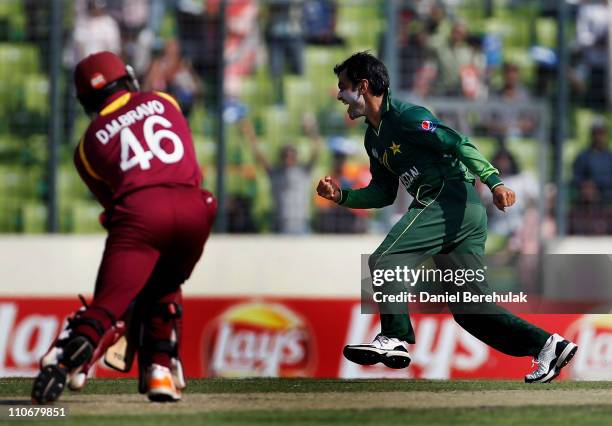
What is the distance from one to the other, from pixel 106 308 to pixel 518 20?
7557 millimetres

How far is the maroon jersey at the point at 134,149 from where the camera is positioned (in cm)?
638

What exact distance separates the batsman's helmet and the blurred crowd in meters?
5.66

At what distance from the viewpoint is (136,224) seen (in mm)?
6312

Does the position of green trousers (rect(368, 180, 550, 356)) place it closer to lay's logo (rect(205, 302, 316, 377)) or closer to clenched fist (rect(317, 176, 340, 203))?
clenched fist (rect(317, 176, 340, 203))

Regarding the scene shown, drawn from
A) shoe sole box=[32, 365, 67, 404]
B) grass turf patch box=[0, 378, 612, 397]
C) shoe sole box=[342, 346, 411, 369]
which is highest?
shoe sole box=[32, 365, 67, 404]

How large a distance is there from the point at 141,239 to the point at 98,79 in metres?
0.84

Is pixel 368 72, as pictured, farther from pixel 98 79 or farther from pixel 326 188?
pixel 98 79

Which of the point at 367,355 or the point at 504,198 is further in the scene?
the point at 367,355

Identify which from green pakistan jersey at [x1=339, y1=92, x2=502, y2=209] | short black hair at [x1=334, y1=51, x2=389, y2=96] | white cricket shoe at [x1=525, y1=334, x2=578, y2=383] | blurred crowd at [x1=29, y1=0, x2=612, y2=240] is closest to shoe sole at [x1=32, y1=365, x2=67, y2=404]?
green pakistan jersey at [x1=339, y1=92, x2=502, y2=209]

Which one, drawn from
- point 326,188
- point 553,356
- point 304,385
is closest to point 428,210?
point 326,188

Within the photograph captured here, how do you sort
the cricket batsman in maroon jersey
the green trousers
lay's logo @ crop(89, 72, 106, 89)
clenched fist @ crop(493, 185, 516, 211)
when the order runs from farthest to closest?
the green trousers < clenched fist @ crop(493, 185, 516, 211) < lay's logo @ crop(89, 72, 106, 89) < the cricket batsman in maroon jersey

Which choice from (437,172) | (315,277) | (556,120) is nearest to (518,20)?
(556,120)

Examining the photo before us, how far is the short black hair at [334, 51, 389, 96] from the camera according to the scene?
7477 mm

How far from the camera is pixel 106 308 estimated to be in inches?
248
